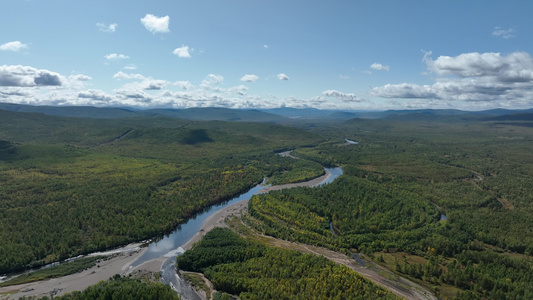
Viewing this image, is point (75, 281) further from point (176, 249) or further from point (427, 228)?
point (427, 228)

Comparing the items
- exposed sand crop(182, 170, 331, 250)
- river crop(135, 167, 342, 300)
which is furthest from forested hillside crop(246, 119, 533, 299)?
river crop(135, 167, 342, 300)

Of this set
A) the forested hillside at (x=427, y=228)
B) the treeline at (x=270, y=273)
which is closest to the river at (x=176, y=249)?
the treeline at (x=270, y=273)

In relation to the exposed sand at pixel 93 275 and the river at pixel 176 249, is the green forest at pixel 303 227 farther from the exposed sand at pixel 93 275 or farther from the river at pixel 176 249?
the exposed sand at pixel 93 275

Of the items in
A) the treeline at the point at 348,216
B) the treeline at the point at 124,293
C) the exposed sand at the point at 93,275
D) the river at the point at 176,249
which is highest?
the treeline at the point at 124,293

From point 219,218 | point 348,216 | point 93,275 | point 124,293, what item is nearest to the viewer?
point 124,293

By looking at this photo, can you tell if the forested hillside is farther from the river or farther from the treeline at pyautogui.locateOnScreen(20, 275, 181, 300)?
the treeline at pyautogui.locateOnScreen(20, 275, 181, 300)

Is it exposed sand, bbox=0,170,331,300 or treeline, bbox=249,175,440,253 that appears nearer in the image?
exposed sand, bbox=0,170,331,300

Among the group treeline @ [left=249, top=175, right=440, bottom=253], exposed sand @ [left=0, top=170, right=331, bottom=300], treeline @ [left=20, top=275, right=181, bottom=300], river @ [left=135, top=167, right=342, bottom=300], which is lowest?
river @ [left=135, top=167, right=342, bottom=300]

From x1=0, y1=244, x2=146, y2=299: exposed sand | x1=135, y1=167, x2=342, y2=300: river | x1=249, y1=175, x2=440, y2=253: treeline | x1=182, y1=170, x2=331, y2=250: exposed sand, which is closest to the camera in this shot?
x1=0, y1=244, x2=146, y2=299: exposed sand

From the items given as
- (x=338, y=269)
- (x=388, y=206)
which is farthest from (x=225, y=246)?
(x=388, y=206)

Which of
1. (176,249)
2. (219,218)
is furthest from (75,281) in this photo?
(219,218)
